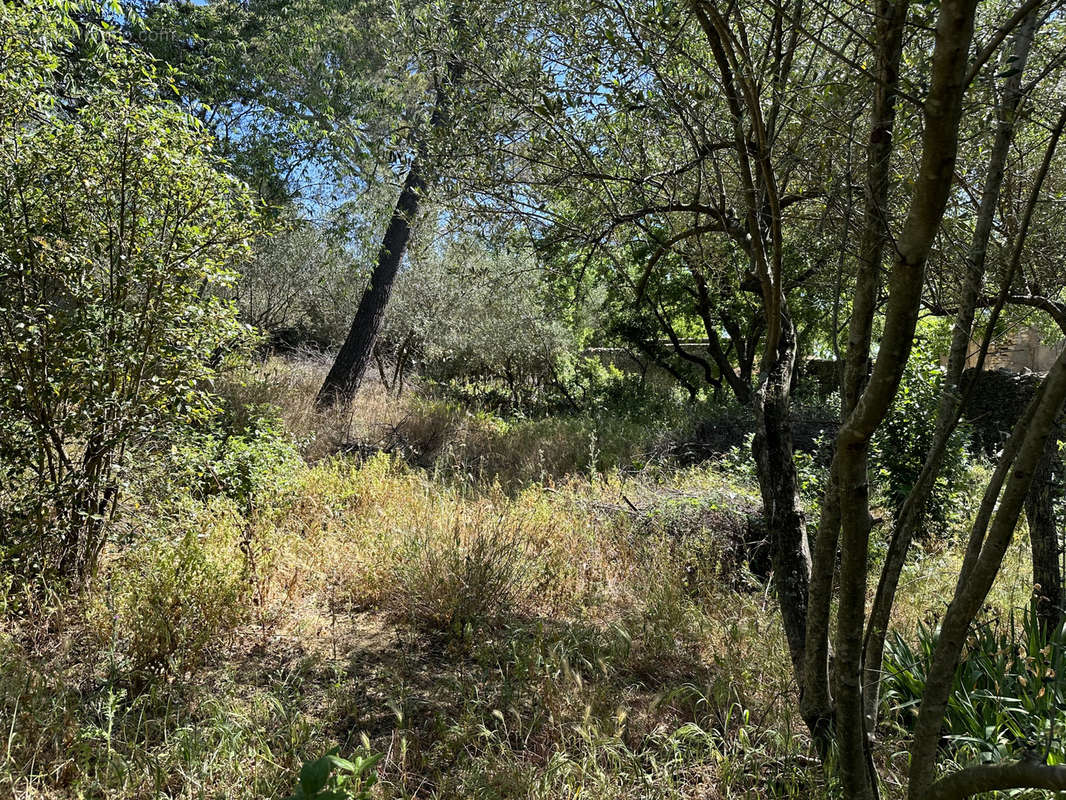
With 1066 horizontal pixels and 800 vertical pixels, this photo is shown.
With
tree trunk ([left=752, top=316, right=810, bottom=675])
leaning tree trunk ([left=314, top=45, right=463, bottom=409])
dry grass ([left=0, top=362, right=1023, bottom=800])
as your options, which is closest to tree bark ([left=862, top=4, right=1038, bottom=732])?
tree trunk ([left=752, top=316, right=810, bottom=675])

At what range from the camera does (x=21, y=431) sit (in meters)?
3.19

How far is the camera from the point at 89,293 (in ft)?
10.7

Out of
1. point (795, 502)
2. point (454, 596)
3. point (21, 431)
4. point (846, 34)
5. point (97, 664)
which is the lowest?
point (97, 664)

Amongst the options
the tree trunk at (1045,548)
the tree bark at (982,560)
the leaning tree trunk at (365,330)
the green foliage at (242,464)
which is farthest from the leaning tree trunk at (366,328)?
the tree bark at (982,560)

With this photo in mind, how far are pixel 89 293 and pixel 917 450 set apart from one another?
249 inches

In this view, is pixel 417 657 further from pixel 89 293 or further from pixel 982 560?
pixel 982 560

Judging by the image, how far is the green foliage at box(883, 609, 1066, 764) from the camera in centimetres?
223

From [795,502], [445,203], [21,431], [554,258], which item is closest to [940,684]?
[795,502]

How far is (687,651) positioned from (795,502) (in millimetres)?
1391

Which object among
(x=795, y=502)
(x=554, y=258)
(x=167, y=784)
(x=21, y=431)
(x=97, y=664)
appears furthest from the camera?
(x=554, y=258)

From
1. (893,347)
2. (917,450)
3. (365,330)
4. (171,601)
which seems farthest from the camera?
(365,330)

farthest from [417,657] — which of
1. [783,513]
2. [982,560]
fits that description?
[982,560]

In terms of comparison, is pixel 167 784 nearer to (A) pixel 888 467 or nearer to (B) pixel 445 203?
(B) pixel 445 203

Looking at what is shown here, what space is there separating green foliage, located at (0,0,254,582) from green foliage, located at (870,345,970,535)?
5.61m
